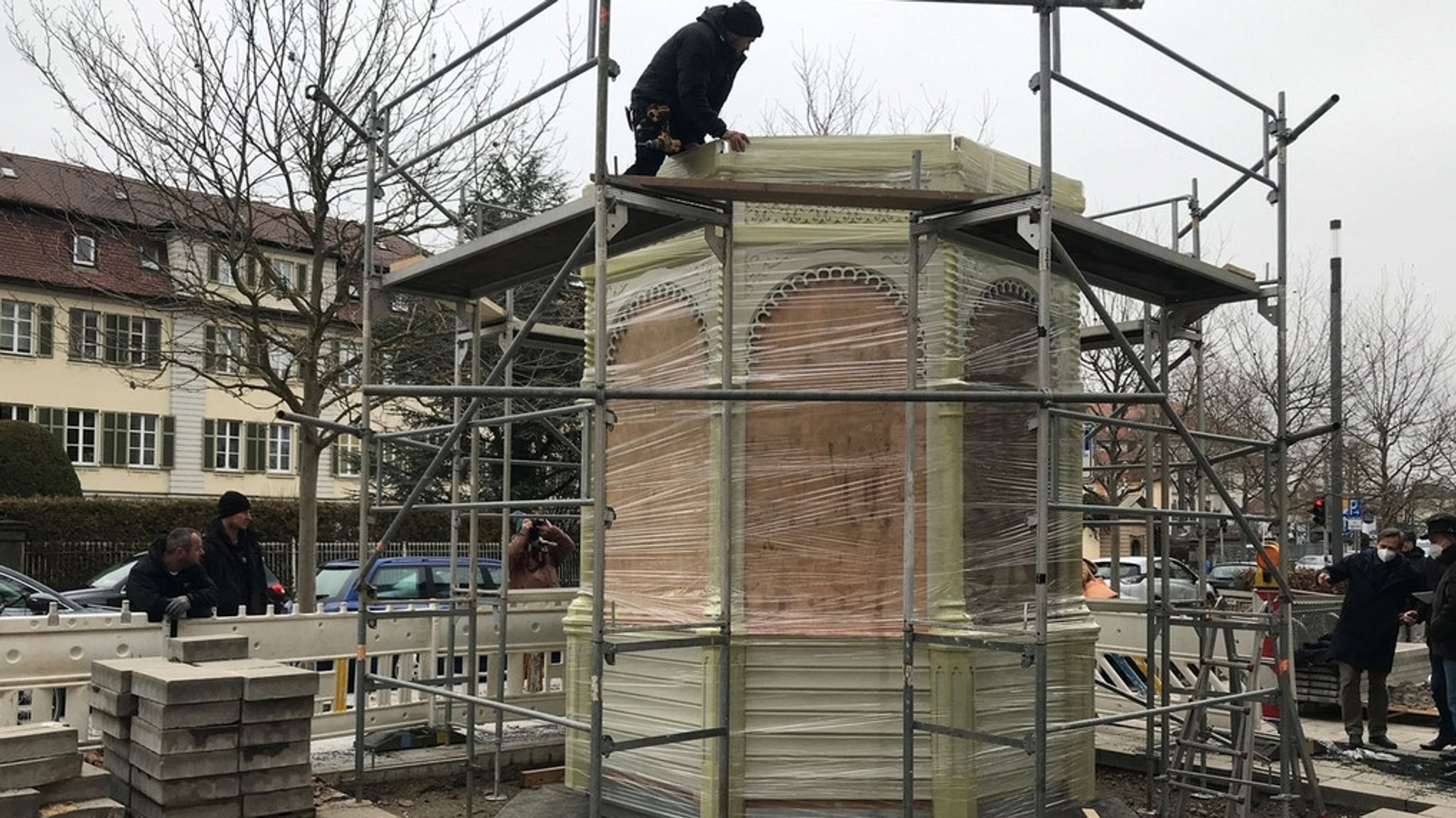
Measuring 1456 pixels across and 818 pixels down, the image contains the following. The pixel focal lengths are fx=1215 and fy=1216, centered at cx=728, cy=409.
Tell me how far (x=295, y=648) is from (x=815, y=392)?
16.6 ft

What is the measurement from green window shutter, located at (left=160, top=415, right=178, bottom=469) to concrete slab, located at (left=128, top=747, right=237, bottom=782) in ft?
110

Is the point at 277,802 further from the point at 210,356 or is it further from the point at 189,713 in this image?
the point at 210,356

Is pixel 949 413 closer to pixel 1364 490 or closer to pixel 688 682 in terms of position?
pixel 688 682

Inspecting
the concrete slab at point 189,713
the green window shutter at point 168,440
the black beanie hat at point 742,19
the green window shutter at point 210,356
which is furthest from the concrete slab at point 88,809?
the green window shutter at point 168,440

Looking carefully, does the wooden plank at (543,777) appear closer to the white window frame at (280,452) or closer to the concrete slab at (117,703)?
the concrete slab at (117,703)

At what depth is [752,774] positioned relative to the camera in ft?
22.4

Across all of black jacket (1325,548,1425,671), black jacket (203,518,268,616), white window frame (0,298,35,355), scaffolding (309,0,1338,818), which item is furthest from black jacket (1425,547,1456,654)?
white window frame (0,298,35,355)

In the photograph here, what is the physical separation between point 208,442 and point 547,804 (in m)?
34.3

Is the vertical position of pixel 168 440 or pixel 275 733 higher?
pixel 168 440

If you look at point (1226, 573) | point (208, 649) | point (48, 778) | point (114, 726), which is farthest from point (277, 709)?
point (1226, 573)

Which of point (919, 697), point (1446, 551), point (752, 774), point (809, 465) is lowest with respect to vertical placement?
point (752, 774)

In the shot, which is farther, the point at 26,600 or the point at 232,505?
the point at 26,600

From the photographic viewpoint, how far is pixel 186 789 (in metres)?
6.46

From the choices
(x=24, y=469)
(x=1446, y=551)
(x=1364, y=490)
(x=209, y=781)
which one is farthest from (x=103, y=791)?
(x=1364, y=490)
